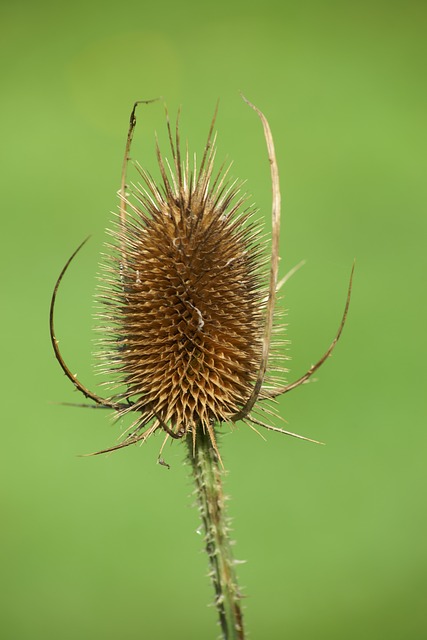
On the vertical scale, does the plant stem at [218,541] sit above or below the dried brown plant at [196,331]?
below

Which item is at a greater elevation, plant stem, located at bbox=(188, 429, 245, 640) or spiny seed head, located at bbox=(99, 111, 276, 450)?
spiny seed head, located at bbox=(99, 111, 276, 450)

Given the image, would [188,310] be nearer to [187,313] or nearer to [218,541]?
[187,313]

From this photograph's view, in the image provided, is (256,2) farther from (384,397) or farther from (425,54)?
(384,397)

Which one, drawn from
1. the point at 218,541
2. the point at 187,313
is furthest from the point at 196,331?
the point at 218,541

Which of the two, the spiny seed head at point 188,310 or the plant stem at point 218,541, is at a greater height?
the spiny seed head at point 188,310
